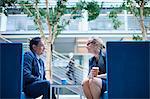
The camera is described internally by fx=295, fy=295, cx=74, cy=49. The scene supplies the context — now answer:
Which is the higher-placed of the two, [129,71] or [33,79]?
[129,71]

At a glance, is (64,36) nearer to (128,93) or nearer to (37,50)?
(37,50)

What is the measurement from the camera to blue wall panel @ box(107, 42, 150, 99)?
247cm

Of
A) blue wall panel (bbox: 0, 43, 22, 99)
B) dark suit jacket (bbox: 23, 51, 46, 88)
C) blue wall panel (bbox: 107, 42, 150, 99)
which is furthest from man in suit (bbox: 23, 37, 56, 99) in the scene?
blue wall panel (bbox: 107, 42, 150, 99)

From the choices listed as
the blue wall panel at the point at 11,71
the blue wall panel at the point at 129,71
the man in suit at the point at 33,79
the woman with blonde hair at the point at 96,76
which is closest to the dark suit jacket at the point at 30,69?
the man in suit at the point at 33,79

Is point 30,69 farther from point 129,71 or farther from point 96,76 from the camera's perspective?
point 129,71

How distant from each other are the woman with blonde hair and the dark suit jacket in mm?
525

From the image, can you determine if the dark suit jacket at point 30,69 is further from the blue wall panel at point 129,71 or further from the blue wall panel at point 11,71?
the blue wall panel at point 129,71

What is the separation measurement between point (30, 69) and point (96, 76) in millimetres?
675

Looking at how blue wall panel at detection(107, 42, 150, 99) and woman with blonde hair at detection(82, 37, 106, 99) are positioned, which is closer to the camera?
blue wall panel at detection(107, 42, 150, 99)

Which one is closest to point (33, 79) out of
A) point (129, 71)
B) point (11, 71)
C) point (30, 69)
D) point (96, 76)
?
point (30, 69)

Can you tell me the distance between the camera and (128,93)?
2.48 meters

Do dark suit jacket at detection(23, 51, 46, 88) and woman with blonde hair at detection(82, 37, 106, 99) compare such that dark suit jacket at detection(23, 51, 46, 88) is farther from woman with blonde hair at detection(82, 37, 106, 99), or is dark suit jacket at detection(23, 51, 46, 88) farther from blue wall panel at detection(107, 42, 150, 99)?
blue wall panel at detection(107, 42, 150, 99)

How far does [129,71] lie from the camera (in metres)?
2.49

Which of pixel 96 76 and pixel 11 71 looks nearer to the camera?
pixel 11 71
